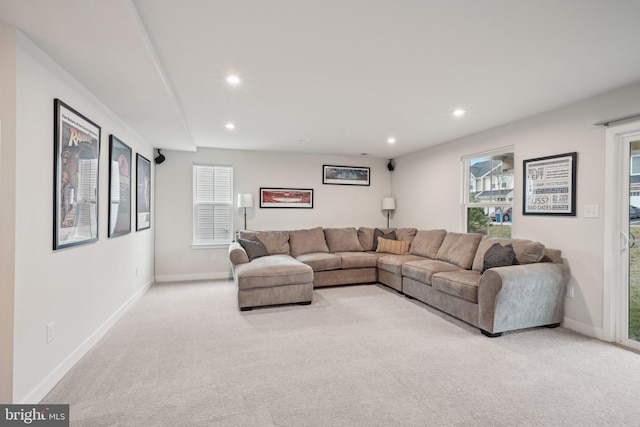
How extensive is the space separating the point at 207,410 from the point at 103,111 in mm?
2879

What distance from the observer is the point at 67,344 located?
2.38 metres

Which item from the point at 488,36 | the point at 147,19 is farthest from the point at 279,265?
the point at 488,36

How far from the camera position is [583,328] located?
313cm

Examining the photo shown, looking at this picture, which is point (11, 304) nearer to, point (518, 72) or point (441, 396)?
point (441, 396)

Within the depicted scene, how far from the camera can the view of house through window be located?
412cm

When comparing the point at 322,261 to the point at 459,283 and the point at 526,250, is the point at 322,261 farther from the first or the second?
the point at 526,250

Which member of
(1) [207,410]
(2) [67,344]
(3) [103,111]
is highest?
(3) [103,111]

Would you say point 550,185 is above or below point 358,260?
above

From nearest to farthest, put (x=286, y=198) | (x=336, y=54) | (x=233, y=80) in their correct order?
(x=336, y=54), (x=233, y=80), (x=286, y=198)

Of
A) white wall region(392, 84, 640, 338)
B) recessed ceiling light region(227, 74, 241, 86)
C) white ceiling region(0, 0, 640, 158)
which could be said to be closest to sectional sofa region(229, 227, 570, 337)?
white wall region(392, 84, 640, 338)

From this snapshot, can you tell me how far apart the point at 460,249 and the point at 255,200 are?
11.7 feet

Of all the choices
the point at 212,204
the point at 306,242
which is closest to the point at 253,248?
the point at 306,242

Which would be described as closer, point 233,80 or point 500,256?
point 233,80

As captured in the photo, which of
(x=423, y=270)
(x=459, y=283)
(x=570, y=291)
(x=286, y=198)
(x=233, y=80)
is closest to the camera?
(x=233, y=80)
